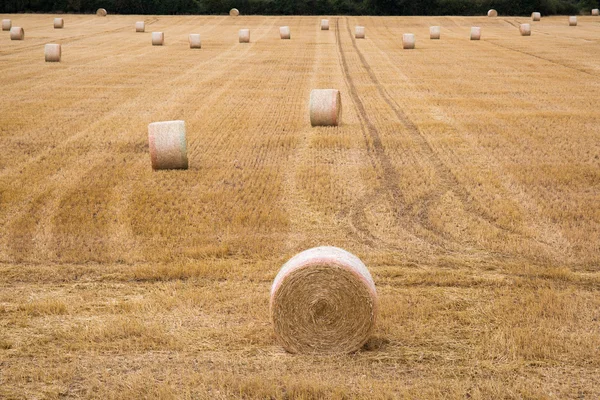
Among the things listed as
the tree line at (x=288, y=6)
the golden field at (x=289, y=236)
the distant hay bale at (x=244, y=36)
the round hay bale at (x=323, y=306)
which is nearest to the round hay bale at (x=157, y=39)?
the distant hay bale at (x=244, y=36)

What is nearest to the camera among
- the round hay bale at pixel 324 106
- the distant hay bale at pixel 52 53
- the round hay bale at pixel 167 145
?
the round hay bale at pixel 167 145

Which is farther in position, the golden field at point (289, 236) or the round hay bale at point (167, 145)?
the round hay bale at point (167, 145)

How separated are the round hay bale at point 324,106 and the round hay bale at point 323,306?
11.2 meters

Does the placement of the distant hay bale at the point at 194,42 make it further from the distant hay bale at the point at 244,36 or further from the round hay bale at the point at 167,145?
the round hay bale at the point at 167,145

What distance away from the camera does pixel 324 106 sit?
1881 centimetres

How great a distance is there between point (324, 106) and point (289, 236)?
782 cm

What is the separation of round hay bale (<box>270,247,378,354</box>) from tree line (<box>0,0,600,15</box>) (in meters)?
60.8

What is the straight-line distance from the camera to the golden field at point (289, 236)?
7633 millimetres

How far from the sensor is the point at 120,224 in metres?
11.9

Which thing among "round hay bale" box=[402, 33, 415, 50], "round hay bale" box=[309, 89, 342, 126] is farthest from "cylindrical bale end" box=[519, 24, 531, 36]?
"round hay bale" box=[309, 89, 342, 126]

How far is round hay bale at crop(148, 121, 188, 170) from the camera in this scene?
1445 cm

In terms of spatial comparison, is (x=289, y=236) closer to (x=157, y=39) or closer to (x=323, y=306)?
(x=323, y=306)

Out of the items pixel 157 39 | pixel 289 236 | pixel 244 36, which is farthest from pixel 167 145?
pixel 244 36

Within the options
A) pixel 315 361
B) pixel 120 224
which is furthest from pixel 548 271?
pixel 120 224
